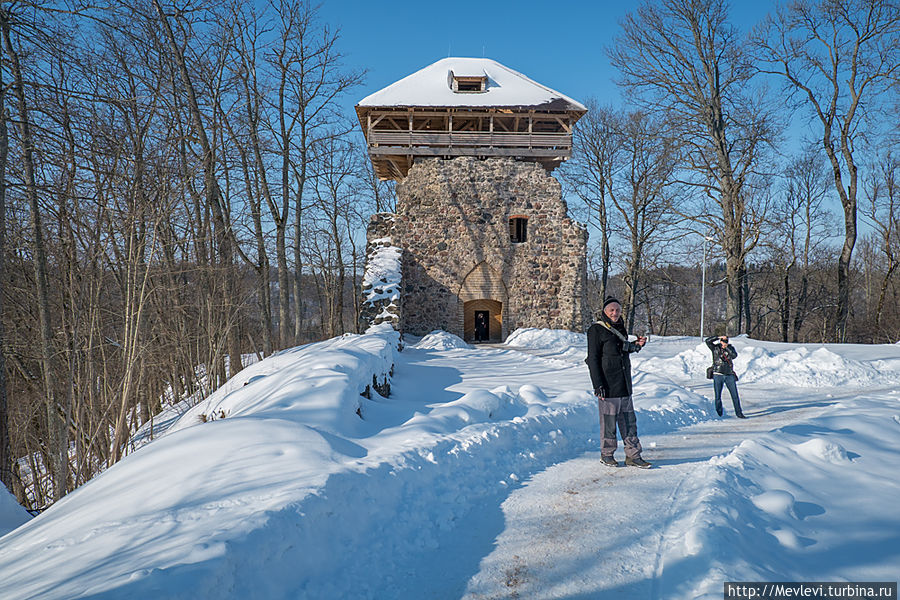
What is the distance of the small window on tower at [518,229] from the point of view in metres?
20.4

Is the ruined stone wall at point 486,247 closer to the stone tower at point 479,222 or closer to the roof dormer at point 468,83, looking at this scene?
the stone tower at point 479,222

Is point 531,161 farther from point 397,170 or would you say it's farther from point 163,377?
point 163,377

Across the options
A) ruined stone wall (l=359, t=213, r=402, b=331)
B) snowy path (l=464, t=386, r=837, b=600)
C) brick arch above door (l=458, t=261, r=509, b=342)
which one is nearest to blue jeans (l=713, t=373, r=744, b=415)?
snowy path (l=464, t=386, r=837, b=600)

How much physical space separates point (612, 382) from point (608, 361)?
0.22m

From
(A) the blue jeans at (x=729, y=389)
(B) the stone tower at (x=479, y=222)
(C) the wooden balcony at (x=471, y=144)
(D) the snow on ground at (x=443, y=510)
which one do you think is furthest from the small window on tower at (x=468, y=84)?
(D) the snow on ground at (x=443, y=510)

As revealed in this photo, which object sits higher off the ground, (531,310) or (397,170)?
(397,170)

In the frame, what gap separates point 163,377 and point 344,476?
7645 millimetres

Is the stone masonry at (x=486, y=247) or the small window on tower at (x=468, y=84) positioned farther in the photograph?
the small window on tower at (x=468, y=84)

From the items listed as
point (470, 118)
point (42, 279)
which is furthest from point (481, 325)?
point (42, 279)

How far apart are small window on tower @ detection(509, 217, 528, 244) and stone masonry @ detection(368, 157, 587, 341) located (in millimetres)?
553

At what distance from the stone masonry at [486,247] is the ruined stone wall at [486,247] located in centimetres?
4

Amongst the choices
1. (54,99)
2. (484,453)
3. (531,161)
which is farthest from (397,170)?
(484,453)

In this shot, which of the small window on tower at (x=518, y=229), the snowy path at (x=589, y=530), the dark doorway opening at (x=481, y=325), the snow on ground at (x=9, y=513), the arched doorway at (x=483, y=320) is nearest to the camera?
the snowy path at (x=589, y=530)

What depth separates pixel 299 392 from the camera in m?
5.93
